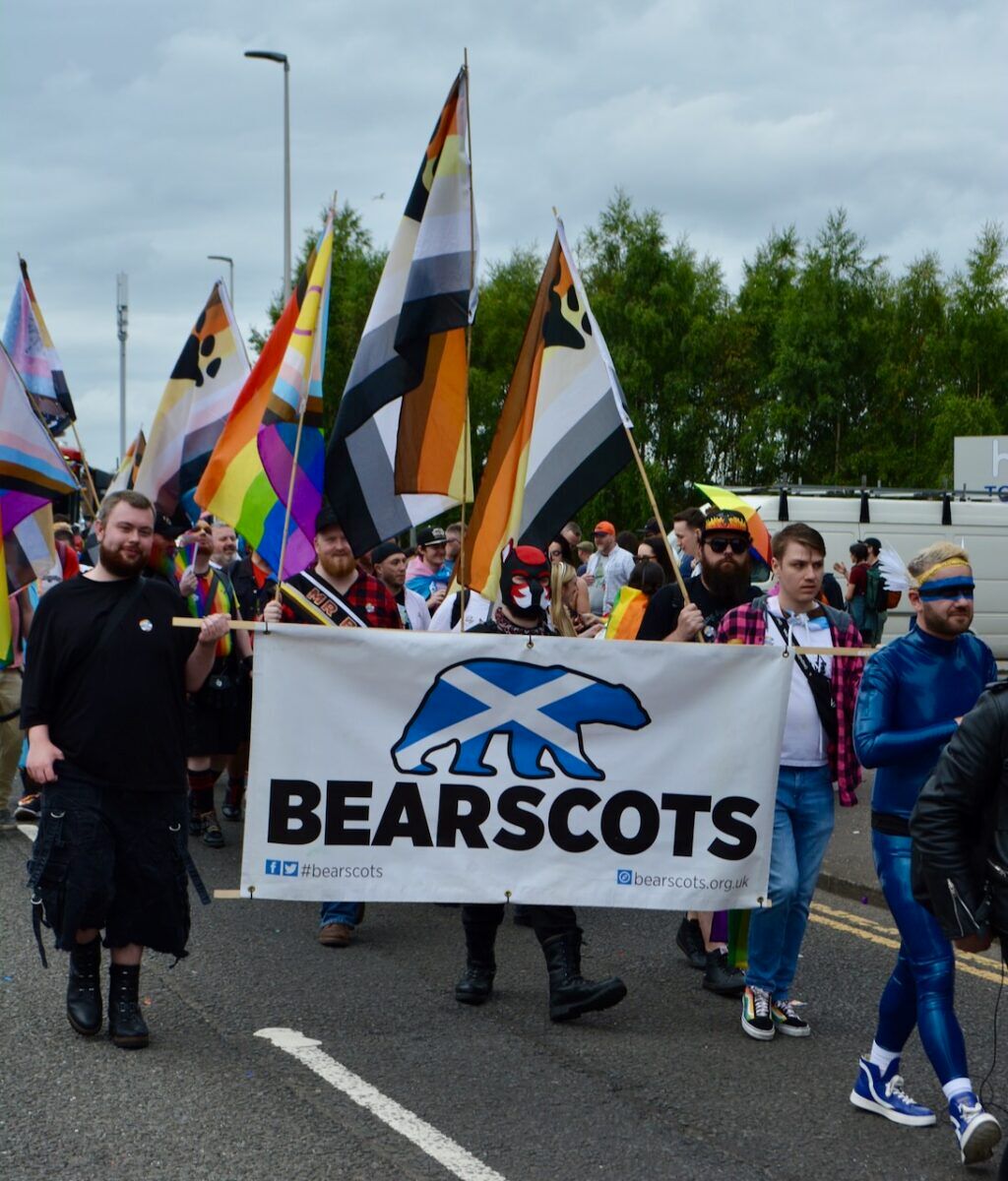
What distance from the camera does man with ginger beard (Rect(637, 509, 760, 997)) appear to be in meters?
6.46

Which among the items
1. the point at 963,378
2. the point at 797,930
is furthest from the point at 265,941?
the point at 963,378

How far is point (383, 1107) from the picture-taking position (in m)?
4.89

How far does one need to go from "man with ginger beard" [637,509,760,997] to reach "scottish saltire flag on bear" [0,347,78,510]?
11.7 feet

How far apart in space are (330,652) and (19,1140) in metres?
2.02

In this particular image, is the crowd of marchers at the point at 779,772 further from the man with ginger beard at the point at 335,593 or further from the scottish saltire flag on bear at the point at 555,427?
the scottish saltire flag on bear at the point at 555,427

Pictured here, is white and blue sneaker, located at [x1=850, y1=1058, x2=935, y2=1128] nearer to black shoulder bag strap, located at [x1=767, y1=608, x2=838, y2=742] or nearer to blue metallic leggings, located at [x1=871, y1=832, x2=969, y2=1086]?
blue metallic leggings, located at [x1=871, y1=832, x2=969, y2=1086]

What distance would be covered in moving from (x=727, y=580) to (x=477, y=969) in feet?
6.37

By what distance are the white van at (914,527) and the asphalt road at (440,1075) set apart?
1436 cm

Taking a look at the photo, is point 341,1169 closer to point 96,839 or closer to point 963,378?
point 96,839

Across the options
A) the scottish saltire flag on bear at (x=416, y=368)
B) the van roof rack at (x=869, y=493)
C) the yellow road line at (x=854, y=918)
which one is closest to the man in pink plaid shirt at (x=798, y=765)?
the scottish saltire flag on bear at (x=416, y=368)

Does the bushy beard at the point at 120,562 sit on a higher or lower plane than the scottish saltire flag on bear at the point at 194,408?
lower

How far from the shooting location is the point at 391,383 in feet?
22.8

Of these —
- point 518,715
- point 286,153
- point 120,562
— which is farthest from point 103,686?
point 286,153

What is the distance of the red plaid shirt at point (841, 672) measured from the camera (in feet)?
18.8
